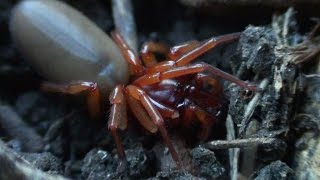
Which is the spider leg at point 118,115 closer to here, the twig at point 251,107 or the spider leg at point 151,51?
the spider leg at point 151,51

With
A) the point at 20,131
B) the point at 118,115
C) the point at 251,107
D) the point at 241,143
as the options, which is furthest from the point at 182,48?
the point at 20,131

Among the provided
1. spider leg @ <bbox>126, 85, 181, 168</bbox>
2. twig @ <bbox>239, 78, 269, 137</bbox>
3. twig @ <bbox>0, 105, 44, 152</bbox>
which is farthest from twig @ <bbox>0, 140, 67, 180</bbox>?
twig @ <bbox>239, 78, 269, 137</bbox>

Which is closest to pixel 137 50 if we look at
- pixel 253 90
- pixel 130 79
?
pixel 130 79

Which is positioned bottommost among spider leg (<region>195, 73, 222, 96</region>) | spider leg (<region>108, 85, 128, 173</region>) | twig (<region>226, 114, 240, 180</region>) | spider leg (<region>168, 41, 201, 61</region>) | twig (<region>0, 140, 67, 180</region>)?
twig (<region>226, 114, 240, 180</region>)

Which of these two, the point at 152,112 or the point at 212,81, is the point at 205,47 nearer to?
the point at 212,81

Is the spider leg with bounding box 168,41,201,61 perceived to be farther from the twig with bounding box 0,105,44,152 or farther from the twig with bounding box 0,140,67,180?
the twig with bounding box 0,140,67,180

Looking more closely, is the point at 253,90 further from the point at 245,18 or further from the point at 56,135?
the point at 56,135
